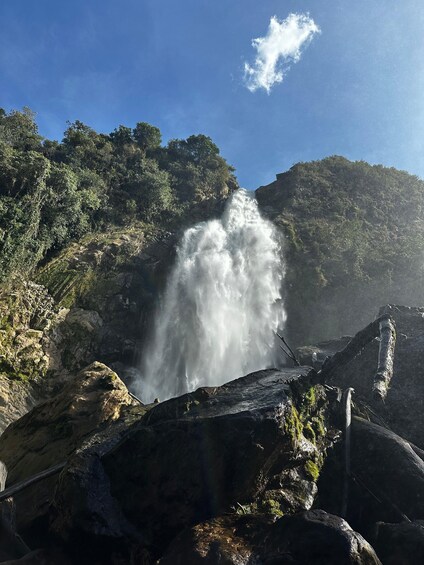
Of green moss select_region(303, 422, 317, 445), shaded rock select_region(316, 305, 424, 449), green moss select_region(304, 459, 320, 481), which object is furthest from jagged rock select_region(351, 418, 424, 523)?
shaded rock select_region(316, 305, 424, 449)

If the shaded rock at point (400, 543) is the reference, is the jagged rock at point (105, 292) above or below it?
above

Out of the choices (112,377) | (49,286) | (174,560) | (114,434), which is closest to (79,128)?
(49,286)

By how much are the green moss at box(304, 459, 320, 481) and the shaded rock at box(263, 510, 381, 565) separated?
6.67 feet

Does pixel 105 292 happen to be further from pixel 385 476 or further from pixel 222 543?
pixel 222 543

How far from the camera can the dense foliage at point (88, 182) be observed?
2053 cm

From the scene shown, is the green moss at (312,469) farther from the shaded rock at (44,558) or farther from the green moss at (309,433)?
the shaded rock at (44,558)

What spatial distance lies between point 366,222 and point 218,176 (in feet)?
53.4

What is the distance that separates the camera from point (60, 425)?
8.38 metres

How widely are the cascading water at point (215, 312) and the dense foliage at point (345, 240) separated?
2157 mm

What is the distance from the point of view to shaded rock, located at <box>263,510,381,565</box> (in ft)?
11.9

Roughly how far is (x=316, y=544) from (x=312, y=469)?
249 cm

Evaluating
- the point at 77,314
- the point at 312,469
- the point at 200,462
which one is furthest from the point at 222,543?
the point at 77,314

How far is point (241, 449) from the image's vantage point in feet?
15.6

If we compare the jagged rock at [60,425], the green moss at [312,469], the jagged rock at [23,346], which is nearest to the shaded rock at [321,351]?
the jagged rock at [60,425]
